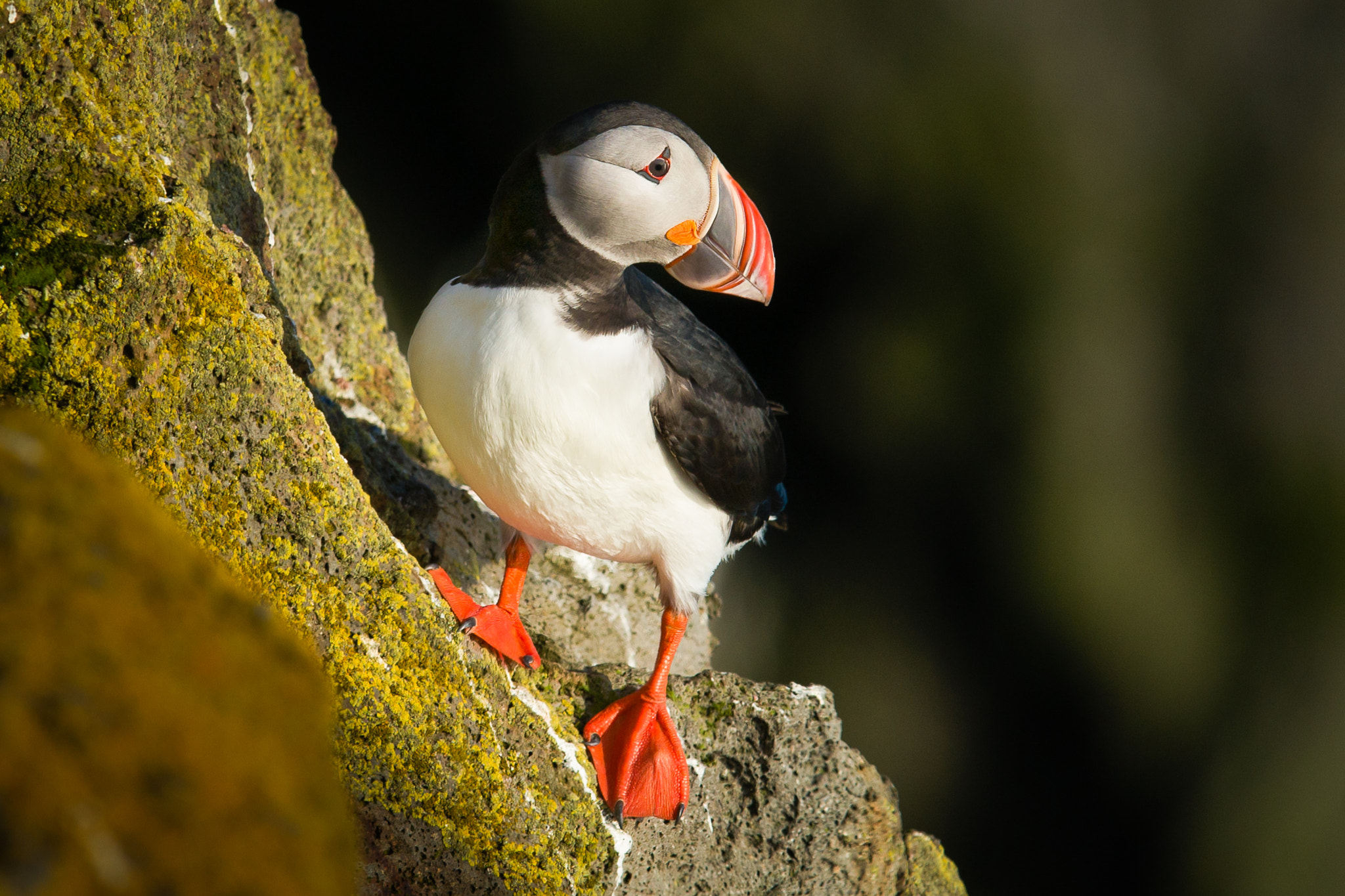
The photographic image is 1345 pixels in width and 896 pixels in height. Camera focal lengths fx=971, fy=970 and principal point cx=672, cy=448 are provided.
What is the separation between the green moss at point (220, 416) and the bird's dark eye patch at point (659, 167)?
1.07 metres

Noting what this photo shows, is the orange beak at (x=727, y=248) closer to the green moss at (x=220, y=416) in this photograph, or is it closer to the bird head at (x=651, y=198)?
the bird head at (x=651, y=198)

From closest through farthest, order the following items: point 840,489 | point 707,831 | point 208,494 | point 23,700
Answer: point 23,700, point 208,494, point 707,831, point 840,489

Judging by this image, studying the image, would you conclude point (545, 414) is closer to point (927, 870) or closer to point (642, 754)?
point (642, 754)

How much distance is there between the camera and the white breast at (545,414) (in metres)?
2.75

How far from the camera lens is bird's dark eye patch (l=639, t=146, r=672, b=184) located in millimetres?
2732

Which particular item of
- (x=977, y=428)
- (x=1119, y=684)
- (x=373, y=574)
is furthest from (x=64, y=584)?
(x=1119, y=684)

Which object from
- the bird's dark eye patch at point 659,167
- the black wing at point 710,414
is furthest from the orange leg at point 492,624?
the bird's dark eye patch at point 659,167

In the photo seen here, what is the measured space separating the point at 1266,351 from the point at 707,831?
5.06m

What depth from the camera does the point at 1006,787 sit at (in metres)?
6.95

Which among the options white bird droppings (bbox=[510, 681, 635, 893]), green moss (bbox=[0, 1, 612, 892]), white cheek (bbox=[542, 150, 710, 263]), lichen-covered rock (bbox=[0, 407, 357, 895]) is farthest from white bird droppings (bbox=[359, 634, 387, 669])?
white cheek (bbox=[542, 150, 710, 263])

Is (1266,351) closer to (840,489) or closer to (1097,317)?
(1097,317)

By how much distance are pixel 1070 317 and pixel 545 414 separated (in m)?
4.51

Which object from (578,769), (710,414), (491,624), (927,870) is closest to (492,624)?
(491,624)

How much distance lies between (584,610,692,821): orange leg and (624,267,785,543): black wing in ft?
2.02
